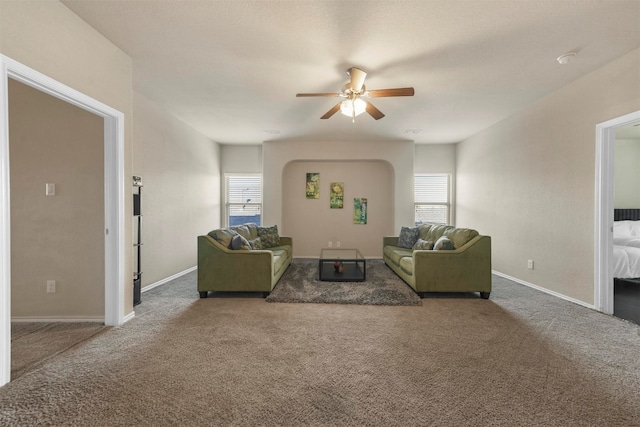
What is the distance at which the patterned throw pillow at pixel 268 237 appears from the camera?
5.06 m

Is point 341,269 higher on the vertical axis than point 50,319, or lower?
higher

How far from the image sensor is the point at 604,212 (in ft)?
9.87

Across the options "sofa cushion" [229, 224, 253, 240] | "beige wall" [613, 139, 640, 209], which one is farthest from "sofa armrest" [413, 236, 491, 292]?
"beige wall" [613, 139, 640, 209]

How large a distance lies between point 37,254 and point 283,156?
4.26 metres

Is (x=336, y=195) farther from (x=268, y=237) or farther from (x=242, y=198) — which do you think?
(x=242, y=198)

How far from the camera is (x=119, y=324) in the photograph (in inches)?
104

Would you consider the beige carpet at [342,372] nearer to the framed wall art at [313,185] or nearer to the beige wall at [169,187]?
the beige wall at [169,187]

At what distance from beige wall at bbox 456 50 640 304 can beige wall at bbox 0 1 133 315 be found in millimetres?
5140

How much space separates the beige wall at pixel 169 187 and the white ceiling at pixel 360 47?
485mm

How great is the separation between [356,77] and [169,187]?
3.49 m

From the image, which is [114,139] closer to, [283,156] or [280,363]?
[280,363]

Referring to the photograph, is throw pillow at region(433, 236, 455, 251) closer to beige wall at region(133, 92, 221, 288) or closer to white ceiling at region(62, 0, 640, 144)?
white ceiling at region(62, 0, 640, 144)

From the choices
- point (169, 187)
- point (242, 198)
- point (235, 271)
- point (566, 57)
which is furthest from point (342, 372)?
point (242, 198)

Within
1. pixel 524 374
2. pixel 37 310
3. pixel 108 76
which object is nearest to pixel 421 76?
pixel 524 374
